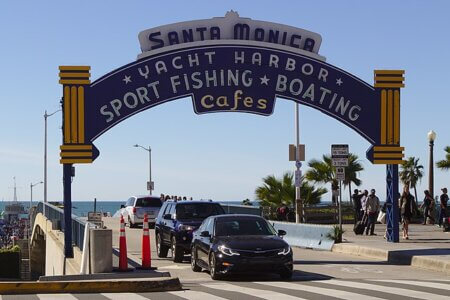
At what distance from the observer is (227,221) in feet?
64.2

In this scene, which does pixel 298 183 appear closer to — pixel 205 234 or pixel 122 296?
pixel 205 234

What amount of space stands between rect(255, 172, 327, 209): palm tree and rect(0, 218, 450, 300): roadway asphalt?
22.2 metres

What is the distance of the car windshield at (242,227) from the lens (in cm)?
1919

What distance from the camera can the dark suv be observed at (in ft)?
76.3

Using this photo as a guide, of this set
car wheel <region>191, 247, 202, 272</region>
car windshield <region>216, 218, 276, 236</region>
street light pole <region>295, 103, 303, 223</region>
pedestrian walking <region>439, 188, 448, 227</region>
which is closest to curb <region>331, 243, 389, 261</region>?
car windshield <region>216, 218, 276, 236</region>

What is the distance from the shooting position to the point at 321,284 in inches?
650

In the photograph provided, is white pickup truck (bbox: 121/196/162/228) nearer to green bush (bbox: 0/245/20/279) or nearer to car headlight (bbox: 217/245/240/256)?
green bush (bbox: 0/245/20/279)

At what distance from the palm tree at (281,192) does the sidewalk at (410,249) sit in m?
12.4

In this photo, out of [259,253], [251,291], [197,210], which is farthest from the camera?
[197,210]

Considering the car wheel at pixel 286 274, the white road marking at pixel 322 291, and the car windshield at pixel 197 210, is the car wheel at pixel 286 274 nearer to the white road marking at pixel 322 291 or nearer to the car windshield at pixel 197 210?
the white road marking at pixel 322 291

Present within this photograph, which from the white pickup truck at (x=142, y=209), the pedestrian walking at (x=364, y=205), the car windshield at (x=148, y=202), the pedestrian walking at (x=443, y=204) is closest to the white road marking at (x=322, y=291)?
the pedestrian walking at (x=364, y=205)

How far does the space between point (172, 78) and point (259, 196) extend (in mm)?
21793

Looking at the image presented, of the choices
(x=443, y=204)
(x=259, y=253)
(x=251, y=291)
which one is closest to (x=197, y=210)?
(x=259, y=253)

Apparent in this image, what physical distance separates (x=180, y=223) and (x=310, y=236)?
687 centimetres
